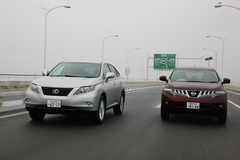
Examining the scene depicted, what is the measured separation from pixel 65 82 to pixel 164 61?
2169 inches

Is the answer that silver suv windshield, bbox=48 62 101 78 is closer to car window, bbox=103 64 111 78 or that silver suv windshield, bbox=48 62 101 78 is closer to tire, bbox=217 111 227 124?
car window, bbox=103 64 111 78

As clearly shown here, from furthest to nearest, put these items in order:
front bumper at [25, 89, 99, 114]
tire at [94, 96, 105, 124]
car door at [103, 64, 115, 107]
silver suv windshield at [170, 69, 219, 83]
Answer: silver suv windshield at [170, 69, 219, 83] → car door at [103, 64, 115, 107] → tire at [94, 96, 105, 124] → front bumper at [25, 89, 99, 114]

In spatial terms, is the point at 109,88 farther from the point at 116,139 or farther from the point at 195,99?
the point at 116,139

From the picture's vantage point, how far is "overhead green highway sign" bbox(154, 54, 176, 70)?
202ft

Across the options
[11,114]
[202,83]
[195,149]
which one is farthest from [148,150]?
[11,114]

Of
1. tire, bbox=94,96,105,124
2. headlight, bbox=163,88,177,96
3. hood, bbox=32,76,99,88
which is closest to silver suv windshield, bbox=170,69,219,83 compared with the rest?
headlight, bbox=163,88,177,96

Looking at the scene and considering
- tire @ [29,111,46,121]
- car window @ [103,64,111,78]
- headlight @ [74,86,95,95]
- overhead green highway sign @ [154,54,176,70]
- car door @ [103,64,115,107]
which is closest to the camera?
headlight @ [74,86,95,95]

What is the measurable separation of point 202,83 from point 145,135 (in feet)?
10.3

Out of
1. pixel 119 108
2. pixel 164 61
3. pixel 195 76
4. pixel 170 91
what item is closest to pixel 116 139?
pixel 170 91

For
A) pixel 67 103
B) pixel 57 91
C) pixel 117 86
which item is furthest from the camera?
pixel 117 86

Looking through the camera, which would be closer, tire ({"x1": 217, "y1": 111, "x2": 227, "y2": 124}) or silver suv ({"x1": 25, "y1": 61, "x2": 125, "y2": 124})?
silver suv ({"x1": 25, "y1": 61, "x2": 125, "y2": 124})

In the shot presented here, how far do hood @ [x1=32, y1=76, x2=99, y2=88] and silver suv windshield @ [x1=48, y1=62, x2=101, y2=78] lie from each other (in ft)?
1.78

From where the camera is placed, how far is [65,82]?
7910mm

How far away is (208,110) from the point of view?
857 cm
